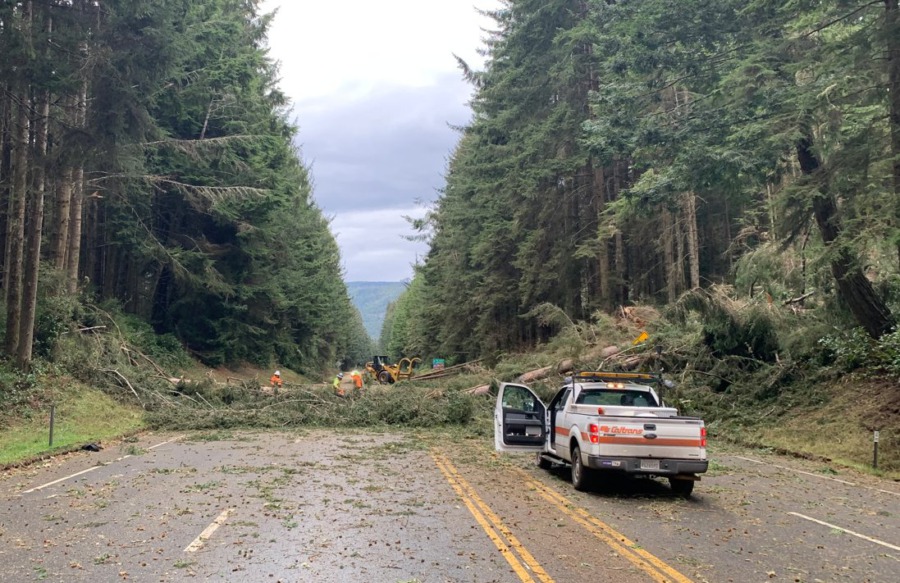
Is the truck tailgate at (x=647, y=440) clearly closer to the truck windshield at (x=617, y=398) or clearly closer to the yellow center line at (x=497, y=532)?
the truck windshield at (x=617, y=398)

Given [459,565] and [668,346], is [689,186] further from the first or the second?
[459,565]

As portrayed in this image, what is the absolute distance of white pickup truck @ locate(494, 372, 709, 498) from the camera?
1016cm

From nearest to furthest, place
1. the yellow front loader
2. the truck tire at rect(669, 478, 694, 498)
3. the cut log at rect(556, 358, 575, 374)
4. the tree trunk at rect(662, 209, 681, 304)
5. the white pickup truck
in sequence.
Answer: the white pickup truck → the truck tire at rect(669, 478, 694, 498) → the cut log at rect(556, 358, 575, 374) → the tree trunk at rect(662, 209, 681, 304) → the yellow front loader

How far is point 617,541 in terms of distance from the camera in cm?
733

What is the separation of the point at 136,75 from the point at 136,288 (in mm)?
20303

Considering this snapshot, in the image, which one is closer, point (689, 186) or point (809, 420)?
point (809, 420)

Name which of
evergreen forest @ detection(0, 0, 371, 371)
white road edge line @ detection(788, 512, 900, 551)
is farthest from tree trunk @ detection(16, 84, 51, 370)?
white road edge line @ detection(788, 512, 900, 551)

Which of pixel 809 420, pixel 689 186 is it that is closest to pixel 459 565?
pixel 809 420

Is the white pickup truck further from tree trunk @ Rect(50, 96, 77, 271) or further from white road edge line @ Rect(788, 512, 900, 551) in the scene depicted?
tree trunk @ Rect(50, 96, 77, 271)

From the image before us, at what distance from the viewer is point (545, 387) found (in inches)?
889

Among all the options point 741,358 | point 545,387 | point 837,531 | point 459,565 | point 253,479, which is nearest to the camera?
point 459,565

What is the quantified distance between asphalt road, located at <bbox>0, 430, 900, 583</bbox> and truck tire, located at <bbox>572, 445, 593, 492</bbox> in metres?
0.21

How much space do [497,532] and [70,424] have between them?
50.0ft

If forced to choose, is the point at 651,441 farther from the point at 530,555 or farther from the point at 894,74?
the point at 894,74
